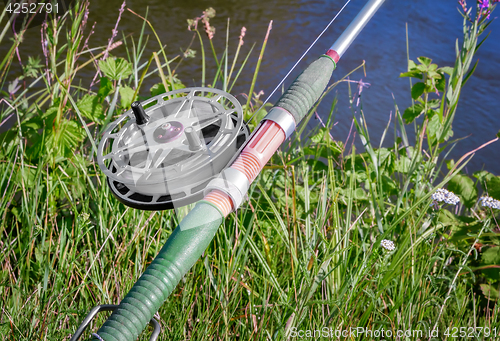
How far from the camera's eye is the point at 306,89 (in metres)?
0.92

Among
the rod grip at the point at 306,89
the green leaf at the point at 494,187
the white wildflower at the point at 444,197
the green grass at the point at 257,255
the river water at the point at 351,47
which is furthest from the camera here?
the river water at the point at 351,47

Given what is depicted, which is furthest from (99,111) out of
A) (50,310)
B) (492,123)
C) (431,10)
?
(431,10)

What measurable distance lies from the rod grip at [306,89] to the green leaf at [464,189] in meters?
1.53

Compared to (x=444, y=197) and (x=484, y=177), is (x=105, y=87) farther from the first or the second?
(x=484, y=177)

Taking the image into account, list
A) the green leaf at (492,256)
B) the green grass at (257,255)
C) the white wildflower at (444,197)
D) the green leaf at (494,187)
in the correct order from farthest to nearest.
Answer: the green leaf at (494,187) < the green leaf at (492,256) < the white wildflower at (444,197) < the green grass at (257,255)

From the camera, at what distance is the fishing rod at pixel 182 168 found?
690mm

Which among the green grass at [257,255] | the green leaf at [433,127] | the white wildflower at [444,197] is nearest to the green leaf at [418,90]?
the green grass at [257,255]

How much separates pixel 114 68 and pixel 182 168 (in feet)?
4.39

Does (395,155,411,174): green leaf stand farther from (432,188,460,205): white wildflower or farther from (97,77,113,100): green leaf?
(97,77,113,100): green leaf

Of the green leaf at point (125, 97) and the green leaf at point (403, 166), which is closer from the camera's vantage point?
the green leaf at point (125, 97)

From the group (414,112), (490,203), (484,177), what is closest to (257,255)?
(490,203)

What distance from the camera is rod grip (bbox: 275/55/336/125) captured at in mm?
888

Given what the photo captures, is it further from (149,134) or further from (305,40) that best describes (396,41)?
(149,134)

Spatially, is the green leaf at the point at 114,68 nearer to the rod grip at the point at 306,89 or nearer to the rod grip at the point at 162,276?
the rod grip at the point at 306,89
